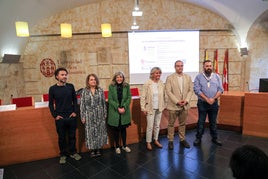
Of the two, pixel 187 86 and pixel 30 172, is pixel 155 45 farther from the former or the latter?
pixel 30 172

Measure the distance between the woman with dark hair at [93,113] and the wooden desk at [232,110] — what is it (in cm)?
260

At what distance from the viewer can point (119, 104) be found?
270 centimetres

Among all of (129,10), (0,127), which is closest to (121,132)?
(0,127)

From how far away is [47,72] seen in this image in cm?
523

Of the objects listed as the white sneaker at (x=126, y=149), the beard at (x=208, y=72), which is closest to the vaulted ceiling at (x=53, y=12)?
the beard at (x=208, y=72)

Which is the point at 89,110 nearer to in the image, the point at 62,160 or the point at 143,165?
the point at 62,160

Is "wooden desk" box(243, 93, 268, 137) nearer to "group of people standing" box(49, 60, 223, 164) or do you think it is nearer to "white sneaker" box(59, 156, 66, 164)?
"group of people standing" box(49, 60, 223, 164)

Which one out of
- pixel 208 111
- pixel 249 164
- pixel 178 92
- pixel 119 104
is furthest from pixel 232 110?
pixel 249 164

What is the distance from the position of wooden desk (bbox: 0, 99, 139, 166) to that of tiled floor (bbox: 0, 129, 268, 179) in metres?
0.13

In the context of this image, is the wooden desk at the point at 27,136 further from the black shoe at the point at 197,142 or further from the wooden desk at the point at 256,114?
the wooden desk at the point at 256,114

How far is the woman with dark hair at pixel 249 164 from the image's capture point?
0.71 meters

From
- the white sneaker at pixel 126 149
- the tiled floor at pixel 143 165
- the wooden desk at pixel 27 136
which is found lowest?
the tiled floor at pixel 143 165

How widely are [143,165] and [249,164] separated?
1924 millimetres

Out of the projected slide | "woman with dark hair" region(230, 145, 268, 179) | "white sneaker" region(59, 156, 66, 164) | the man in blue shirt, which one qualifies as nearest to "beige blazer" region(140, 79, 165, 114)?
the man in blue shirt
